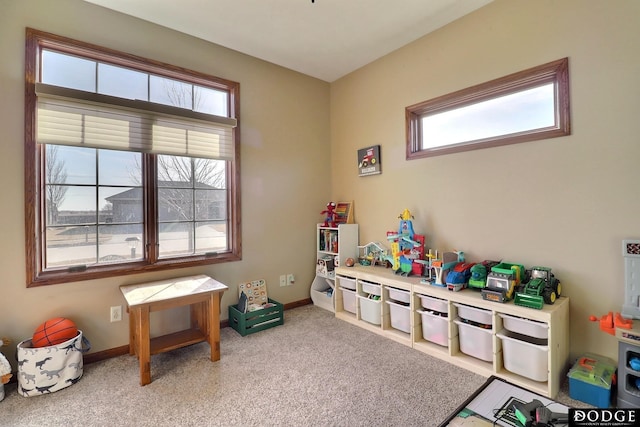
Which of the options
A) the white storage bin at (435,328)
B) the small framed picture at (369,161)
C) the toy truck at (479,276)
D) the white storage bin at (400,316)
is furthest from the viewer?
the small framed picture at (369,161)

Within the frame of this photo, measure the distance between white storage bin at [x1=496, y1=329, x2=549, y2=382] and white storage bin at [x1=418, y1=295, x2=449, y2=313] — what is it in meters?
0.38

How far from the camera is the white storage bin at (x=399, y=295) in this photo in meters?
2.54

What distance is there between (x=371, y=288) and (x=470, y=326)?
2.95 ft

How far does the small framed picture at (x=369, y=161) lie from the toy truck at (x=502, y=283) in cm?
153

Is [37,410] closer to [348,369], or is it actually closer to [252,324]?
[252,324]

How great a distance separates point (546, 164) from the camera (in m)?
2.08

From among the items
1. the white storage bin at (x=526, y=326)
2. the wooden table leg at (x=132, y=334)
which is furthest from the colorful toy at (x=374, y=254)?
the wooden table leg at (x=132, y=334)

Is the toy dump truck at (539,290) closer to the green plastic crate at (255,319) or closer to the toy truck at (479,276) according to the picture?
the toy truck at (479,276)

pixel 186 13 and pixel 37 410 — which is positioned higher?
pixel 186 13

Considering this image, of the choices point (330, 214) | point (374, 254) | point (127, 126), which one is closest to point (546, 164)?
point (374, 254)

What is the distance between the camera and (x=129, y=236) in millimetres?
2488

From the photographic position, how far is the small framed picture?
10.5 feet

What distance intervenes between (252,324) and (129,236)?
1.30 meters

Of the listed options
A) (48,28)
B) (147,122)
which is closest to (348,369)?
(147,122)
